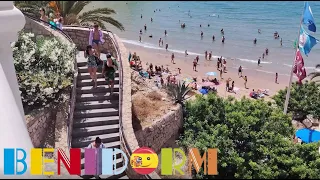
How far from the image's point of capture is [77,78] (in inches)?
416

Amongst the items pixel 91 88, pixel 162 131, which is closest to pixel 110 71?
pixel 91 88

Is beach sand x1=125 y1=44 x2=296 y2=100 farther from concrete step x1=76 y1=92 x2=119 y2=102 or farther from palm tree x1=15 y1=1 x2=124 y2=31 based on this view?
concrete step x1=76 y1=92 x2=119 y2=102

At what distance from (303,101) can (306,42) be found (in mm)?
4242

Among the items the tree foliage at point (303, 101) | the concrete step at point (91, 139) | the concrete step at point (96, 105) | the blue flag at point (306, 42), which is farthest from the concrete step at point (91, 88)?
the tree foliage at point (303, 101)

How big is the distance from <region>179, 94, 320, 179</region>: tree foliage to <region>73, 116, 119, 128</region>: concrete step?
8.22 feet

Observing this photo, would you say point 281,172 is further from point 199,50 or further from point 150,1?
point 150,1

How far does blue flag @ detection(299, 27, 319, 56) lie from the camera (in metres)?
14.8

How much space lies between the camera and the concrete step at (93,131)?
354 inches

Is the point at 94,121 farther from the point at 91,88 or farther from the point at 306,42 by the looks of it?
the point at 306,42

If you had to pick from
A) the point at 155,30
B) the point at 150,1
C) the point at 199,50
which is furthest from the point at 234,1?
the point at 199,50

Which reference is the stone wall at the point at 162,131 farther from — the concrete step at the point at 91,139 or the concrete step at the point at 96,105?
the concrete step at the point at 91,139

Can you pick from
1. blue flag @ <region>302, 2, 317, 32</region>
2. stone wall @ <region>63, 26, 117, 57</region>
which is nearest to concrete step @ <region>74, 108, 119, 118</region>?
stone wall @ <region>63, 26, 117, 57</region>

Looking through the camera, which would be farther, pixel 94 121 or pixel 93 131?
pixel 94 121

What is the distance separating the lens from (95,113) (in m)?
9.56
